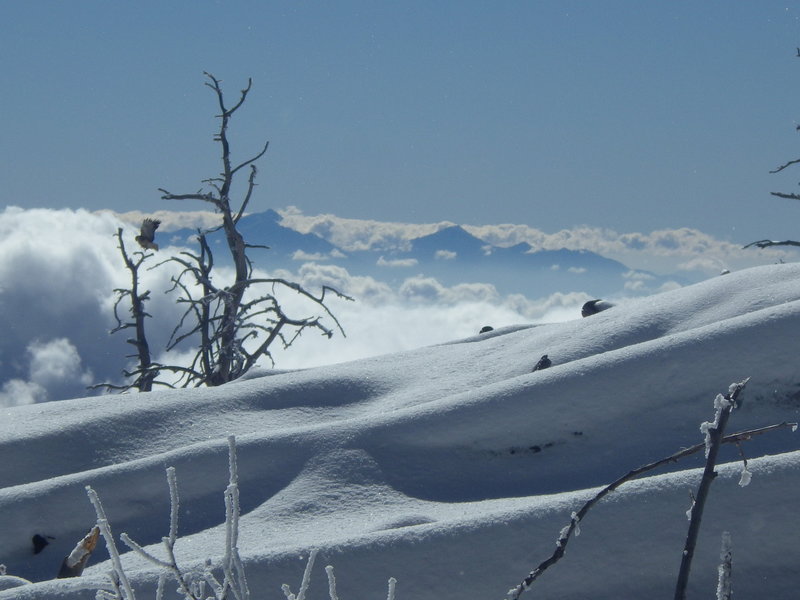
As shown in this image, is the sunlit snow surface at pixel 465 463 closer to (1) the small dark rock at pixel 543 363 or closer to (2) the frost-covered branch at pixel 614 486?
(1) the small dark rock at pixel 543 363

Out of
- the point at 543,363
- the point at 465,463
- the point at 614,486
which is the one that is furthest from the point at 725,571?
the point at 543,363

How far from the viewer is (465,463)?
3430 millimetres

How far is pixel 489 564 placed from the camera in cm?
242

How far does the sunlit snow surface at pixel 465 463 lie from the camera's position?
2400 mm

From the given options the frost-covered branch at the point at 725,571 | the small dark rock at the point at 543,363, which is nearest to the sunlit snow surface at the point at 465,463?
the small dark rock at the point at 543,363

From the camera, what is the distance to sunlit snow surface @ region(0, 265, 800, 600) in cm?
240

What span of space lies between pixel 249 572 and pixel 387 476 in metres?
1.01

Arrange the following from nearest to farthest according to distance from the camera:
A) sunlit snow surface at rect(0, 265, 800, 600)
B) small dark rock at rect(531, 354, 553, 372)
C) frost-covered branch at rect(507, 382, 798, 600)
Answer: frost-covered branch at rect(507, 382, 798, 600) → sunlit snow surface at rect(0, 265, 800, 600) → small dark rock at rect(531, 354, 553, 372)

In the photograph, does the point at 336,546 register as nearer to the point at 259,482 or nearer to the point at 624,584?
the point at 624,584

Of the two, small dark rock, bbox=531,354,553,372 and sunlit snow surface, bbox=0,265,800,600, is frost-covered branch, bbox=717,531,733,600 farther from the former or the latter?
small dark rock, bbox=531,354,553,372

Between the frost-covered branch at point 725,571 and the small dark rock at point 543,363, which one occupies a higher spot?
the small dark rock at point 543,363

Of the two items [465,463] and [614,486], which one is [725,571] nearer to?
[614,486]

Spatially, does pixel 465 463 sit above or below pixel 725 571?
above

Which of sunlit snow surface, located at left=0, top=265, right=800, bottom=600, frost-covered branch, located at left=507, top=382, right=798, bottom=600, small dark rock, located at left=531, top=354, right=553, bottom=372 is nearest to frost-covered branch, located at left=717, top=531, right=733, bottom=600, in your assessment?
frost-covered branch, located at left=507, top=382, right=798, bottom=600
